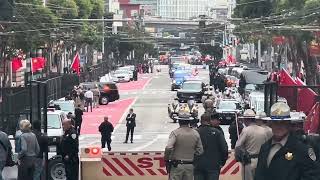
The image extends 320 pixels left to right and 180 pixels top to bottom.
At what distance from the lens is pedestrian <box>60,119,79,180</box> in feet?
62.7

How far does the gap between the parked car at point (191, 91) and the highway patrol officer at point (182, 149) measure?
156ft

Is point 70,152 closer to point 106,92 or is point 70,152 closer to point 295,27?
point 295,27

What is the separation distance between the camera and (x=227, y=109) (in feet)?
155

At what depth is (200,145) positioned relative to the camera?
14.4 m

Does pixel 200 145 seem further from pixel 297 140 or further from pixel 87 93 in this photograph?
pixel 87 93

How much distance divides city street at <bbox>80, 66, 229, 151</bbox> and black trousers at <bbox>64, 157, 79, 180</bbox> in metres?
13.3

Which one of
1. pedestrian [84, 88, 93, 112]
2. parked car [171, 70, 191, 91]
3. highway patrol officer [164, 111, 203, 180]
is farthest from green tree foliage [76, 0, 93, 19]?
highway patrol officer [164, 111, 203, 180]

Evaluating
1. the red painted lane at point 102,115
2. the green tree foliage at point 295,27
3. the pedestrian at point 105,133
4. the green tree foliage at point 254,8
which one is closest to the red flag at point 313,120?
the pedestrian at point 105,133

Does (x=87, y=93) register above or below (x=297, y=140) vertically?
below

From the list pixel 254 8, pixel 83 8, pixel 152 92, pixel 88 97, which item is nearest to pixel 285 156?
pixel 88 97

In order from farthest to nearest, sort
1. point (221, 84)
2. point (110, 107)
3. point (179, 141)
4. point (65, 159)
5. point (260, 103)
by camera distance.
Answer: point (221, 84) < point (110, 107) < point (260, 103) < point (65, 159) < point (179, 141)

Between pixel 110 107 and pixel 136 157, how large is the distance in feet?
143

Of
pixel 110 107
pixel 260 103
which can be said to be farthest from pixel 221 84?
pixel 260 103

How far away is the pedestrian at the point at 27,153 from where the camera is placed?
1750 centimetres
